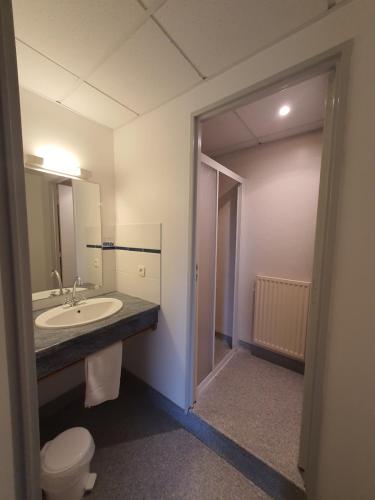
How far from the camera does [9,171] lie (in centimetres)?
41

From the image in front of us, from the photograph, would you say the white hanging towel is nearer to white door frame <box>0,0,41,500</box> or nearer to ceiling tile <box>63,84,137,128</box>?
white door frame <box>0,0,41,500</box>

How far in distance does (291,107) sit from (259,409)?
225 cm

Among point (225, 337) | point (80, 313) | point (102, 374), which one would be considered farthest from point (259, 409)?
point (80, 313)

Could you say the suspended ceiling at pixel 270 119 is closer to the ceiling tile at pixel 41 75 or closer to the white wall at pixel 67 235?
the ceiling tile at pixel 41 75

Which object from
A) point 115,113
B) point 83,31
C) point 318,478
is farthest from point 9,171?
point 318,478

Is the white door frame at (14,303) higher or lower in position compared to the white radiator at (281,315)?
higher

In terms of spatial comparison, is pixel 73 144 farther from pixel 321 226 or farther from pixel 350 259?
pixel 350 259

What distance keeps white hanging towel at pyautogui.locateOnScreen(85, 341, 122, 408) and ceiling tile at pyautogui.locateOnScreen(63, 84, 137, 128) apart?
167 centimetres

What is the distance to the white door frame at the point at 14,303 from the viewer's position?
0.40 metres

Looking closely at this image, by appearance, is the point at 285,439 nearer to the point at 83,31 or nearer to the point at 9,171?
the point at 9,171

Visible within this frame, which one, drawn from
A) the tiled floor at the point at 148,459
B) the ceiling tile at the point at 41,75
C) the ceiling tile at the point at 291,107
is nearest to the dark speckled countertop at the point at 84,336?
the tiled floor at the point at 148,459

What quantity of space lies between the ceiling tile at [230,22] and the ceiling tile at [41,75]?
0.69 metres

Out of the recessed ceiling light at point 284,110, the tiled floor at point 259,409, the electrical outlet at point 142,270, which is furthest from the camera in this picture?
the electrical outlet at point 142,270

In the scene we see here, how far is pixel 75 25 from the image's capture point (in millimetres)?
893
